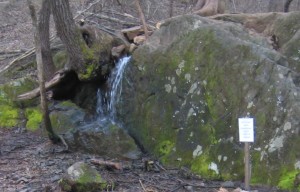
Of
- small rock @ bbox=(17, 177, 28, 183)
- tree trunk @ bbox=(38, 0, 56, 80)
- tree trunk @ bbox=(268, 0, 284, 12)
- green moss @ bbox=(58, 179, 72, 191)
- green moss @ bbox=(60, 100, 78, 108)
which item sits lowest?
small rock @ bbox=(17, 177, 28, 183)

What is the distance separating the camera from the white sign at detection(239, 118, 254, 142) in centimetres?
597

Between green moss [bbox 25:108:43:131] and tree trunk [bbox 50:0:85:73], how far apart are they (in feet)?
4.39

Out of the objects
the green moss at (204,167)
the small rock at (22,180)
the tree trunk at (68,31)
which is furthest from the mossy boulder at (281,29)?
the small rock at (22,180)

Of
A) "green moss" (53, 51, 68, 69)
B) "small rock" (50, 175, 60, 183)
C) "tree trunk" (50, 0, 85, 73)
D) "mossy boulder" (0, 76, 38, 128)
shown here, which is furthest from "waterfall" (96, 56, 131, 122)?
"small rock" (50, 175, 60, 183)

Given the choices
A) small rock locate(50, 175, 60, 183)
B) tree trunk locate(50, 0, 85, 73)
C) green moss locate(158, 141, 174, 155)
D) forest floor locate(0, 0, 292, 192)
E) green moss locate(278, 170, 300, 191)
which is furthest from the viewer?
tree trunk locate(50, 0, 85, 73)

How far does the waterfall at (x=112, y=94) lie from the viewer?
936 cm

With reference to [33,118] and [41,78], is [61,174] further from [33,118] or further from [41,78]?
[33,118]

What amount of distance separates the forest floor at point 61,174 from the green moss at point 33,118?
0.95 meters

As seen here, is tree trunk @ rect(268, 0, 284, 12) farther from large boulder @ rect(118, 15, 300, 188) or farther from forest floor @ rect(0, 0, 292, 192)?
forest floor @ rect(0, 0, 292, 192)

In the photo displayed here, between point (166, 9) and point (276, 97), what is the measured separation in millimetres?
10048

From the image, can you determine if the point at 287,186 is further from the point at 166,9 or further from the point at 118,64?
the point at 166,9

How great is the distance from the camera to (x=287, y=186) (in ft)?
21.3

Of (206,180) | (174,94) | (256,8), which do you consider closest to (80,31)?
(174,94)

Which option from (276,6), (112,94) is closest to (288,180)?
(112,94)
